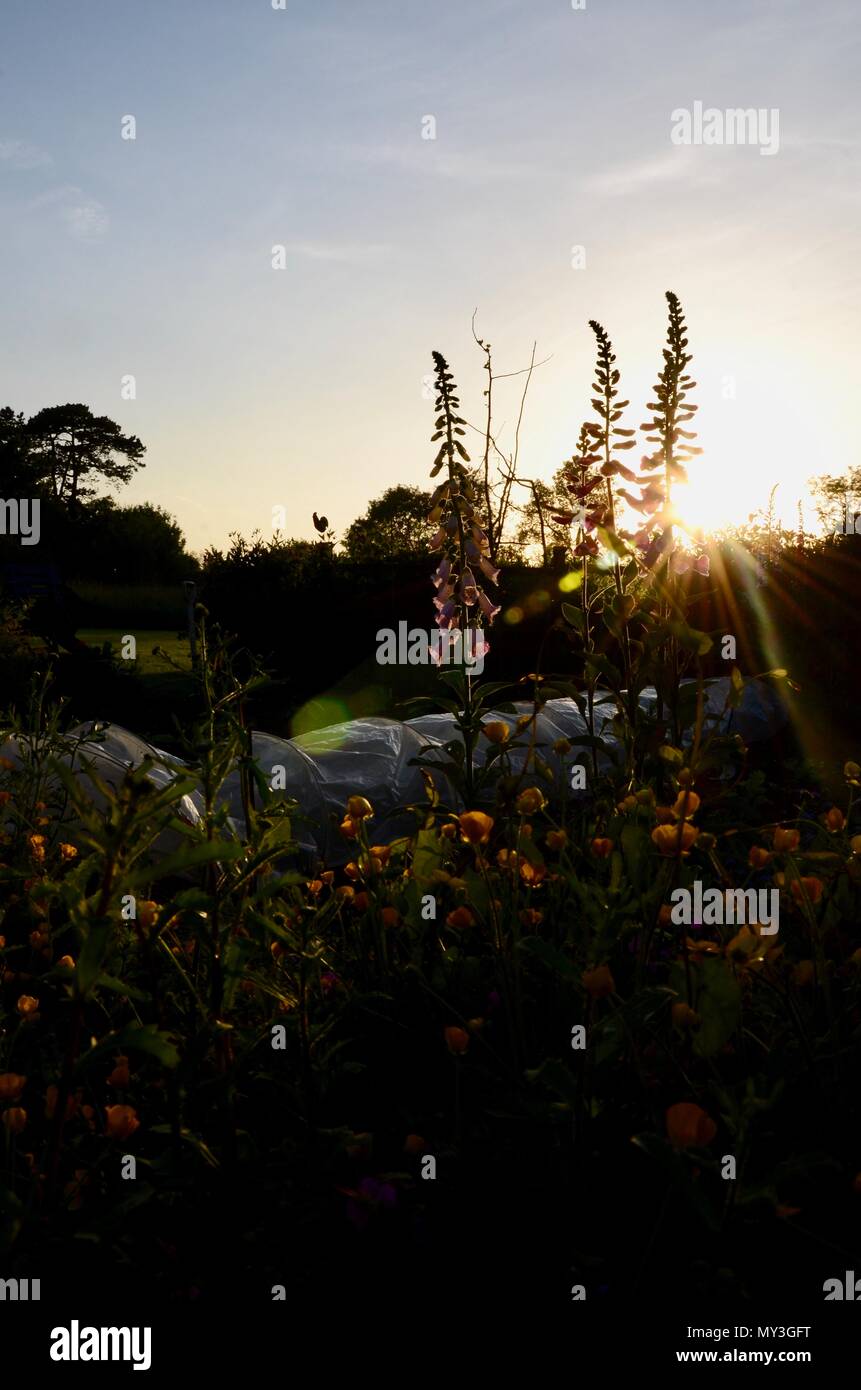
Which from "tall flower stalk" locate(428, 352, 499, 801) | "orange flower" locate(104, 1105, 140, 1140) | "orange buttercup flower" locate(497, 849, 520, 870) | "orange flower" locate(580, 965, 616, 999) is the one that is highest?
"tall flower stalk" locate(428, 352, 499, 801)

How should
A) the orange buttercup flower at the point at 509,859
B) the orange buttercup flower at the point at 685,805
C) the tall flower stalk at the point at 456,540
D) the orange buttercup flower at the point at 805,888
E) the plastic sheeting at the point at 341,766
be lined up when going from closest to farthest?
the orange buttercup flower at the point at 685,805 < the orange buttercup flower at the point at 805,888 < the orange buttercup flower at the point at 509,859 < the tall flower stalk at the point at 456,540 < the plastic sheeting at the point at 341,766

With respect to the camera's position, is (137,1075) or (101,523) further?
(101,523)

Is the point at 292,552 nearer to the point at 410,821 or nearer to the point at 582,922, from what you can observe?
the point at 410,821

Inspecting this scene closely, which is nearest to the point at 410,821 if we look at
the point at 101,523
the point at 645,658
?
the point at 645,658

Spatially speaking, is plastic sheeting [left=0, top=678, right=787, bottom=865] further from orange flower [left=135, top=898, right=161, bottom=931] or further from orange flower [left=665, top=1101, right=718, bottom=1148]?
orange flower [left=665, top=1101, right=718, bottom=1148]

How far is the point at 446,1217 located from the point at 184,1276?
376mm

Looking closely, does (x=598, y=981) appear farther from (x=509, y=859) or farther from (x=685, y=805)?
(x=509, y=859)

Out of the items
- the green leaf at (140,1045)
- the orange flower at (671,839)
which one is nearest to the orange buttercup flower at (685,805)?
the orange flower at (671,839)

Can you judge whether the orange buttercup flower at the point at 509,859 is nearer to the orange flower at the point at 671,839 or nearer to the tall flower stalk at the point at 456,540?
the orange flower at the point at 671,839

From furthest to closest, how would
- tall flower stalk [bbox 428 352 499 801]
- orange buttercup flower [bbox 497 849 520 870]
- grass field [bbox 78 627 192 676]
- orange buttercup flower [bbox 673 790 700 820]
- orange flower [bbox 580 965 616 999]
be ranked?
grass field [bbox 78 627 192 676]
tall flower stalk [bbox 428 352 499 801]
orange buttercup flower [bbox 497 849 520 870]
orange buttercup flower [bbox 673 790 700 820]
orange flower [bbox 580 965 616 999]

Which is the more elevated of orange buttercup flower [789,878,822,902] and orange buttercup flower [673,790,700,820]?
orange buttercup flower [673,790,700,820]

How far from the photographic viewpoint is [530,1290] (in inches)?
52.7

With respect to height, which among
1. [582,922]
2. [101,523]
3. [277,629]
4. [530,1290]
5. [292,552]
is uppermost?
[101,523]

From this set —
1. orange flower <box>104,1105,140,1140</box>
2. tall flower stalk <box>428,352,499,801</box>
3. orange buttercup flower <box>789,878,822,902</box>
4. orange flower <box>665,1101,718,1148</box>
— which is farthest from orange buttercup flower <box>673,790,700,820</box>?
tall flower stalk <box>428,352,499,801</box>
